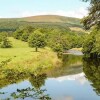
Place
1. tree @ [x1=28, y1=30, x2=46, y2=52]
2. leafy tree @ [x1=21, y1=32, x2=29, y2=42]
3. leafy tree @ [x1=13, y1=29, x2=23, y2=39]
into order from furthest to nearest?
1. leafy tree @ [x1=13, y1=29, x2=23, y2=39]
2. leafy tree @ [x1=21, y1=32, x2=29, y2=42]
3. tree @ [x1=28, y1=30, x2=46, y2=52]

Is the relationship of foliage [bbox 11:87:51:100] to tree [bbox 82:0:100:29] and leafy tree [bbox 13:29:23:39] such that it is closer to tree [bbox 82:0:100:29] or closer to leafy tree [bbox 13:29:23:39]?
tree [bbox 82:0:100:29]

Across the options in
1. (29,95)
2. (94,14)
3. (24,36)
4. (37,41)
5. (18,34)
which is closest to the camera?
(29,95)

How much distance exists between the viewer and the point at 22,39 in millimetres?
143500

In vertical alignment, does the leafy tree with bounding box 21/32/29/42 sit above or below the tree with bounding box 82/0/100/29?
below

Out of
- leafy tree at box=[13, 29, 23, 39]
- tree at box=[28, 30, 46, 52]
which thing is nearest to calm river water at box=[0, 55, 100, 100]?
tree at box=[28, 30, 46, 52]

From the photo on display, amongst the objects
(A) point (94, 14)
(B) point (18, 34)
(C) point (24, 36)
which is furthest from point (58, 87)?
(B) point (18, 34)

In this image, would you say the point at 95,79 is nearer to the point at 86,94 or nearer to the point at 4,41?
the point at 86,94

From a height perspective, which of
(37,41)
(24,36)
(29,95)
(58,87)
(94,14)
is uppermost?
(94,14)

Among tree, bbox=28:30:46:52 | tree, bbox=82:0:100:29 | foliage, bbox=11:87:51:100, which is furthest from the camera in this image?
tree, bbox=28:30:46:52

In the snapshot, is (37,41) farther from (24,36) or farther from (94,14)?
(94,14)

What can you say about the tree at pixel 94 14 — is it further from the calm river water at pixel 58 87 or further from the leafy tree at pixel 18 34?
the leafy tree at pixel 18 34

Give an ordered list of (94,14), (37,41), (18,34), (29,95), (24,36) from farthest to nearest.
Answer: (18,34) → (24,36) → (37,41) → (94,14) → (29,95)

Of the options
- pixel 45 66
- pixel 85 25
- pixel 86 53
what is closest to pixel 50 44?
pixel 86 53

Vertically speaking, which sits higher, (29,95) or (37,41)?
(29,95)
